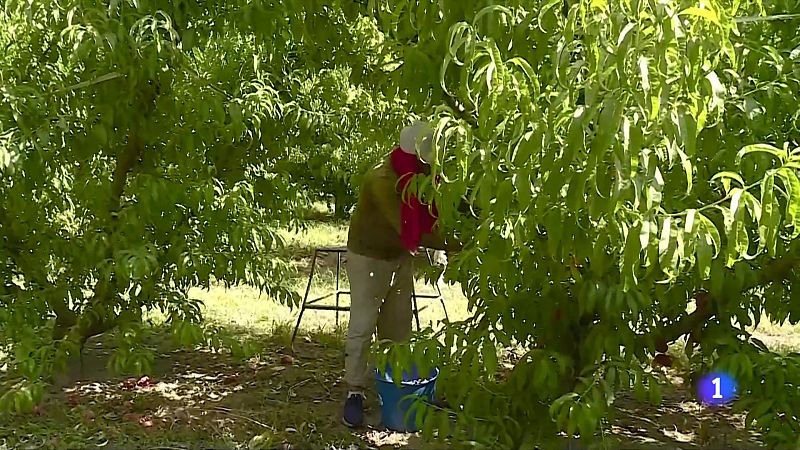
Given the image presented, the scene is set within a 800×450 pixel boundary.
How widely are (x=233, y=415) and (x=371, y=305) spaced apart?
0.93 m

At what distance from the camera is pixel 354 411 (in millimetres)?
4109

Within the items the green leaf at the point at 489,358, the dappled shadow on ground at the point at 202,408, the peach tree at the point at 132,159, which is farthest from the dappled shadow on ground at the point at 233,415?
the green leaf at the point at 489,358

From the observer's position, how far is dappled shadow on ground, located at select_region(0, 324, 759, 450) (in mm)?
Answer: 3961

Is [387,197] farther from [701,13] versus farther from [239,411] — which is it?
[701,13]

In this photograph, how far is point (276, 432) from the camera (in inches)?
160

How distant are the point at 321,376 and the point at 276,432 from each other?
0.90 m

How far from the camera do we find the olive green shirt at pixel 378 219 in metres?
3.81

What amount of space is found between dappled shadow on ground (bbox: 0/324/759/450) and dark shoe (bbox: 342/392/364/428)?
48mm

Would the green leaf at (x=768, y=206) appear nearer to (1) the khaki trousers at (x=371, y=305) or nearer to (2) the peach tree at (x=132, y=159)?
(2) the peach tree at (x=132, y=159)

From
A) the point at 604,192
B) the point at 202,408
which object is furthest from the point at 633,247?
the point at 202,408

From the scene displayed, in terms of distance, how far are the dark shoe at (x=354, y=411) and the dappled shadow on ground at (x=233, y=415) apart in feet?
0.16

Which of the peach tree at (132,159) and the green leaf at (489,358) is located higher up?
the peach tree at (132,159)

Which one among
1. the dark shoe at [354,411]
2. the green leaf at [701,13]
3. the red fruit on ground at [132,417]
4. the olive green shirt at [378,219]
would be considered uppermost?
the green leaf at [701,13]

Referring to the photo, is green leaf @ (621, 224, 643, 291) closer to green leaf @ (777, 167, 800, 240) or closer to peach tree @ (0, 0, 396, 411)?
green leaf @ (777, 167, 800, 240)
